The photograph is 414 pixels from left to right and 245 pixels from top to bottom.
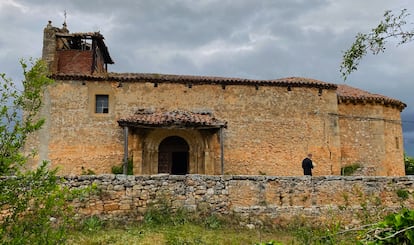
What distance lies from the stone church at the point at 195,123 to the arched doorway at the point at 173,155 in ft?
0.17

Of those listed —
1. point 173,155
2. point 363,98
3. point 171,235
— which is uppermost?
point 363,98

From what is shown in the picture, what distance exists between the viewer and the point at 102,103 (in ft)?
58.7

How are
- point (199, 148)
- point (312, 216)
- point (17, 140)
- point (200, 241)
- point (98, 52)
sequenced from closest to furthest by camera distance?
point (17, 140) → point (200, 241) → point (312, 216) → point (199, 148) → point (98, 52)

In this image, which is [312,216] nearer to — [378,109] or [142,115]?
[142,115]

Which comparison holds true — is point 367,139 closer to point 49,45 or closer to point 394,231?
point 49,45

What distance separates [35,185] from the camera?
13.6ft

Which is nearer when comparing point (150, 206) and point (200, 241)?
point (200, 241)

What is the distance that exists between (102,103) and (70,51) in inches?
149

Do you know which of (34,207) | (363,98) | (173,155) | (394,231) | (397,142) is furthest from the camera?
(397,142)

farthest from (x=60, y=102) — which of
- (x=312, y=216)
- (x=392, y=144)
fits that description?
(x=392, y=144)

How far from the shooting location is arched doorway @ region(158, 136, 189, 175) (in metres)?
18.5

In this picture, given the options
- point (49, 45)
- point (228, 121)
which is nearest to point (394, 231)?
point (228, 121)

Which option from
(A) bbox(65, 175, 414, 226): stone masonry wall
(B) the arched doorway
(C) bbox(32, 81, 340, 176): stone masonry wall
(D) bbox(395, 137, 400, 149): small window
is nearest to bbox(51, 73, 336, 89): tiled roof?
(C) bbox(32, 81, 340, 176): stone masonry wall

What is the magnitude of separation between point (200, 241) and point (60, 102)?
38.9ft
